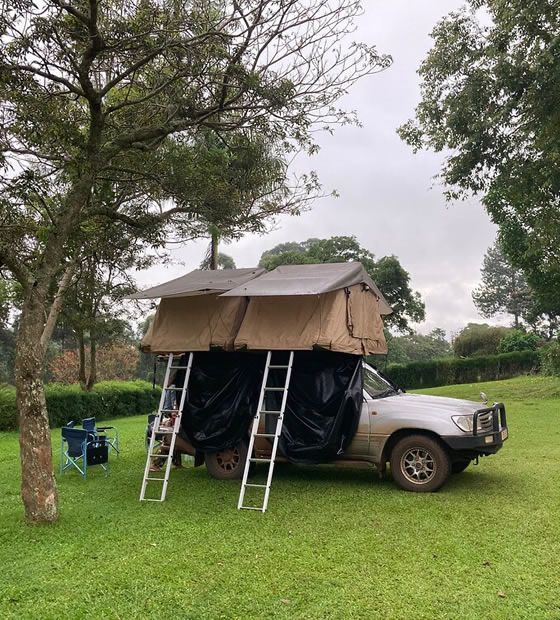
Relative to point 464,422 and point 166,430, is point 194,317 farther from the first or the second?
point 464,422

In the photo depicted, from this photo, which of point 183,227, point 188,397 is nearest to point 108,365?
point 183,227

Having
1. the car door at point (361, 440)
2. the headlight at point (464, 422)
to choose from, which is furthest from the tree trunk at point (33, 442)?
Result: the headlight at point (464, 422)

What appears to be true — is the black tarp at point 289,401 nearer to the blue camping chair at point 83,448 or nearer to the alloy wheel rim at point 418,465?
the alloy wheel rim at point 418,465

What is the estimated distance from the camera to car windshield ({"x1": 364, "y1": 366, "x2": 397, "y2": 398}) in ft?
27.0

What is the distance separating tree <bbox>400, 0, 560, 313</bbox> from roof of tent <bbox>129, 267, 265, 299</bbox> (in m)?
9.39

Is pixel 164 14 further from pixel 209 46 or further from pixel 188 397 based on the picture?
pixel 188 397

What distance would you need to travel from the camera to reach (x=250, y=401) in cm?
843

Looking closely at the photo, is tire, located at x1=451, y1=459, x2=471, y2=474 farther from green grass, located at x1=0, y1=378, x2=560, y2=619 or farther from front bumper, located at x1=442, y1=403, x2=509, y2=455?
front bumper, located at x1=442, y1=403, x2=509, y2=455

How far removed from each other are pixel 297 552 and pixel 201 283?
14.8 ft

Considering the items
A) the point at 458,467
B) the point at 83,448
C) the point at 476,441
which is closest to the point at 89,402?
the point at 83,448

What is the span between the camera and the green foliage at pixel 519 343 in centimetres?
3775

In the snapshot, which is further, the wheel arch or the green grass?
the wheel arch

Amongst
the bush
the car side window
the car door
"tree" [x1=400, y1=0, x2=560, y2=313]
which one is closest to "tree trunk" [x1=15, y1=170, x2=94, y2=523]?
the car door

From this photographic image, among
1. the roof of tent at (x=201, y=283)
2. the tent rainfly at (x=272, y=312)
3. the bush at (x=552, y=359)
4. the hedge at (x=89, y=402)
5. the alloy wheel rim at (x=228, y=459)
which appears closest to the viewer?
the tent rainfly at (x=272, y=312)
